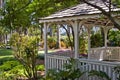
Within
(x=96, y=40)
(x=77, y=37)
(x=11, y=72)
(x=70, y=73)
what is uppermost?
(x=77, y=37)

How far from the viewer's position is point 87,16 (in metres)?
9.98

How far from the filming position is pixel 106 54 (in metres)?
13.4

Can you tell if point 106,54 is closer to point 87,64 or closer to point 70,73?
point 87,64

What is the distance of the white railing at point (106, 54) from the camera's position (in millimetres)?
13109

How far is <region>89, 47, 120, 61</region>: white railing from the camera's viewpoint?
1311 cm

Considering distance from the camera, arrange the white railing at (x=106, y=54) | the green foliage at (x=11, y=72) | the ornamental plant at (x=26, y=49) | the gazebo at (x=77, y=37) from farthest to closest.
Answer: the white railing at (x=106, y=54) → the green foliage at (x=11, y=72) → the ornamental plant at (x=26, y=49) → the gazebo at (x=77, y=37)

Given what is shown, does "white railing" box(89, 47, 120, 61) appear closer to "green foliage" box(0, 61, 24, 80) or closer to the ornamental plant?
the ornamental plant

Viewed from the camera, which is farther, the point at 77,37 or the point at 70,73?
the point at 77,37

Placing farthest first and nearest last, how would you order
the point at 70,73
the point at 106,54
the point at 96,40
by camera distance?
1. the point at 96,40
2. the point at 106,54
3. the point at 70,73

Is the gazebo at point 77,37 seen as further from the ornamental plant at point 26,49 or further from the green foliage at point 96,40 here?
the green foliage at point 96,40

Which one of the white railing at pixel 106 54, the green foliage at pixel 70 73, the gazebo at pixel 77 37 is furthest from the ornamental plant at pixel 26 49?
the white railing at pixel 106 54

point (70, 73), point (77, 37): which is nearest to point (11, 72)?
point (77, 37)

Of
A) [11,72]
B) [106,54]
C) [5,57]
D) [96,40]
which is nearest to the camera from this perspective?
[106,54]

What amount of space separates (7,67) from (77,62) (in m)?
6.86
